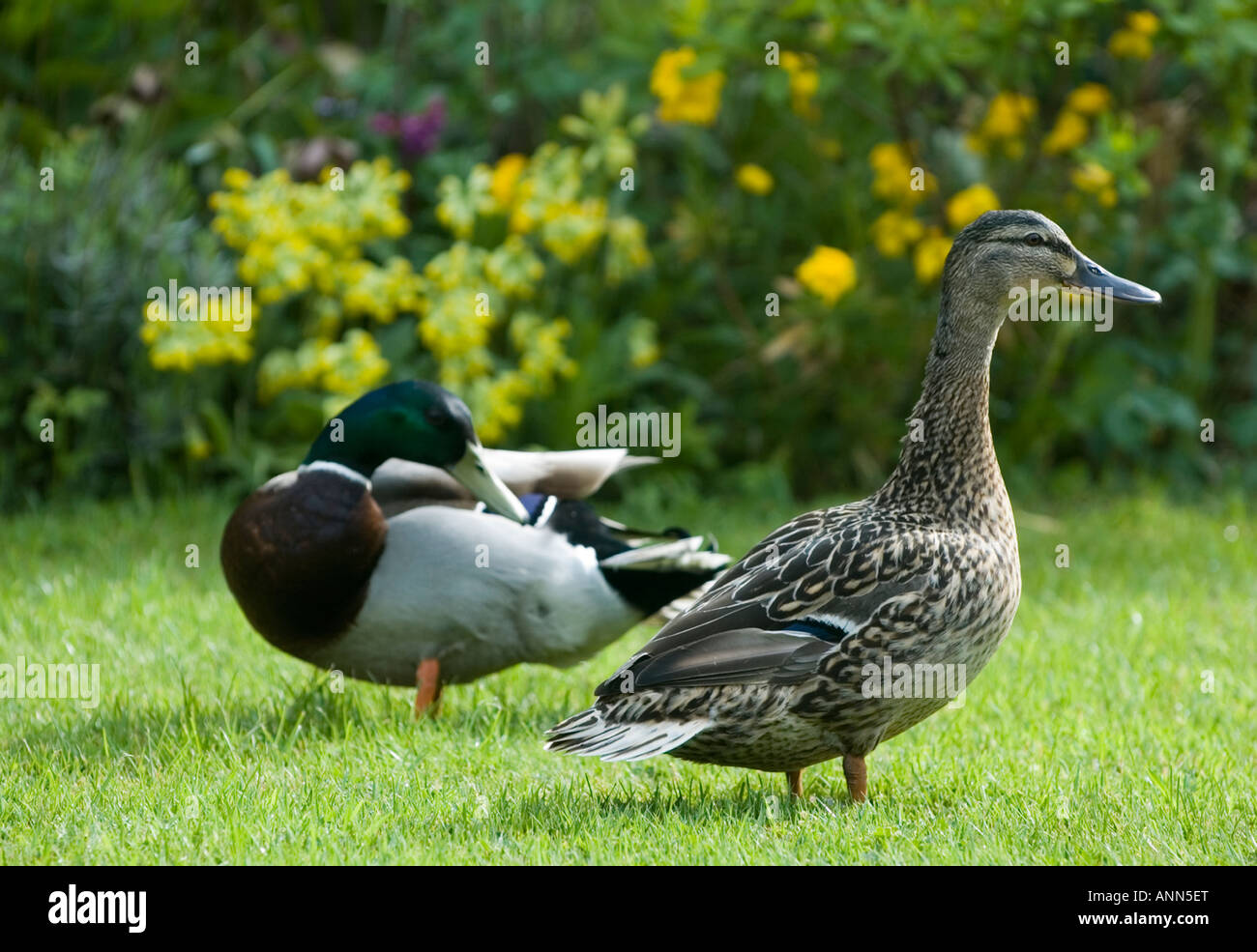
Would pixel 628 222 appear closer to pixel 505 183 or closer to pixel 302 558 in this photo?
pixel 505 183

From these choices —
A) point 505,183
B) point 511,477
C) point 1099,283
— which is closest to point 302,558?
point 511,477

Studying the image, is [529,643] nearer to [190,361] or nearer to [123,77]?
[190,361]

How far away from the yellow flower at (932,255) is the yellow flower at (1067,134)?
0.58 m

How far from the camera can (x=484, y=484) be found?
420cm

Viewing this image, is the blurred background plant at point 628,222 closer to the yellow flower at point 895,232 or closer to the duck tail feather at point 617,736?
the yellow flower at point 895,232

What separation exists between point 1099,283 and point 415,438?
1.73m

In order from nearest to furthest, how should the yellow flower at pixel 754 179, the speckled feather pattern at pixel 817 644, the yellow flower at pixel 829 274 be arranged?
the speckled feather pattern at pixel 817 644 < the yellow flower at pixel 829 274 < the yellow flower at pixel 754 179

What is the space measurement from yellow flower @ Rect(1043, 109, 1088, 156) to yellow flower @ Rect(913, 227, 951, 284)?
578mm

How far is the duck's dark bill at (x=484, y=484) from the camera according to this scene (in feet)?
13.7

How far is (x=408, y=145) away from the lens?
726 centimetres

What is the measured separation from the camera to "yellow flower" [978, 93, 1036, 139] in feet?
22.4

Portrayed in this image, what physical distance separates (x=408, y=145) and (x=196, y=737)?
4.02 metres

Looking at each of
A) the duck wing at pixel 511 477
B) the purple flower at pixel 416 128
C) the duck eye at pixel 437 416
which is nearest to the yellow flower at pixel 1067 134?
the purple flower at pixel 416 128

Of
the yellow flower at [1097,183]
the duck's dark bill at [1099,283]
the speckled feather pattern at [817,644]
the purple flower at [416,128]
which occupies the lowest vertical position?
the speckled feather pattern at [817,644]
